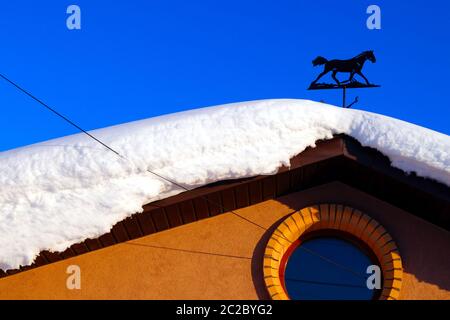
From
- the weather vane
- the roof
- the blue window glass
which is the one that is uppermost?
the weather vane

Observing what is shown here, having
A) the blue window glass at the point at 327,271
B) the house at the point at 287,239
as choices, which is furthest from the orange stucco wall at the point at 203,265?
the blue window glass at the point at 327,271

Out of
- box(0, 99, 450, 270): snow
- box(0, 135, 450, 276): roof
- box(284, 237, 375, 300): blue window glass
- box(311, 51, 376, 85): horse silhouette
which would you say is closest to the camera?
box(0, 99, 450, 270): snow

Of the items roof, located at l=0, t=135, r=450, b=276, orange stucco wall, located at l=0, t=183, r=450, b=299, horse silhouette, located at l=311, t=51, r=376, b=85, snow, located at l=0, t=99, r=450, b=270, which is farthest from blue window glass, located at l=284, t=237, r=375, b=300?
horse silhouette, located at l=311, t=51, r=376, b=85

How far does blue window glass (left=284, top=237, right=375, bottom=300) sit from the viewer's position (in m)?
5.70

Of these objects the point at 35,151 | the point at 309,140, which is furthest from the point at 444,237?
the point at 35,151

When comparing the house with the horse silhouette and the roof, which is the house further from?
the horse silhouette

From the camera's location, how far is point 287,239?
577 centimetres

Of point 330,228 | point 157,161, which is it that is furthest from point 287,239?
point 157,161

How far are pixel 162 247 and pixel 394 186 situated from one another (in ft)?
6.70

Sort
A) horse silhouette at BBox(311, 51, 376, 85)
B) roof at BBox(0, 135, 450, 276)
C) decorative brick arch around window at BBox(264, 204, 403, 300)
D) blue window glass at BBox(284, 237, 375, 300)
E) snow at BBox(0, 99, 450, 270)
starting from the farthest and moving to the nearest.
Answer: horse silhouette at BBox(311, 51, 376, 85) → blue window glass at BBox(284, 237, 375, 300) → decorative brick arch around window at BBox(264, 204, 403, 300) → roof at BBox(0, 135, 450, 276) → snow at BBox(0, 99, 450, 270)

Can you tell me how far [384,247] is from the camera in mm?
5652

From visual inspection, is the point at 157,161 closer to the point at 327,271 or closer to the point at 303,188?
the point at 303,188

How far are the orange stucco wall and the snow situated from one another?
58cm

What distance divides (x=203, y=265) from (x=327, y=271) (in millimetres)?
1072
